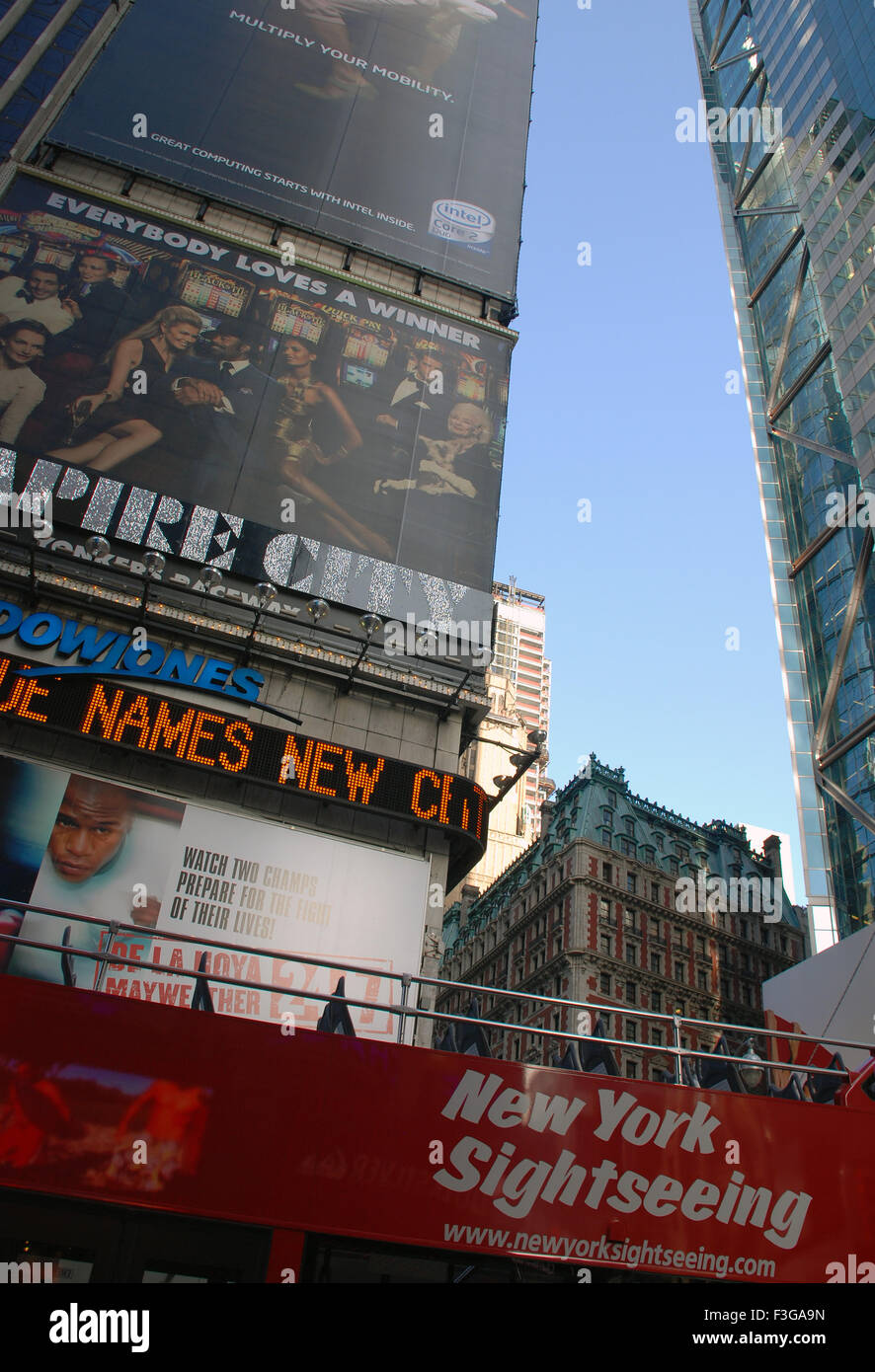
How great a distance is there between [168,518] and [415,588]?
497 cm

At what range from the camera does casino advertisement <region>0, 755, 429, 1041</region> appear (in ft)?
47.4

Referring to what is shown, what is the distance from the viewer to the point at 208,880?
15398mm

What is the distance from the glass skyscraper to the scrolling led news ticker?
2716 cm

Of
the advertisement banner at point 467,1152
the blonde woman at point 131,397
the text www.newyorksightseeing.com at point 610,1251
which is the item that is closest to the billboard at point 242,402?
the blonde woman at point 131,397

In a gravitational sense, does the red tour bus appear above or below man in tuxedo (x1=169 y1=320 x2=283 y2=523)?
below

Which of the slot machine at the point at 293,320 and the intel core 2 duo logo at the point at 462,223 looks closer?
the slot machine at the point at 293,320

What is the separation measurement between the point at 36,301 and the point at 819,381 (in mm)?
42021

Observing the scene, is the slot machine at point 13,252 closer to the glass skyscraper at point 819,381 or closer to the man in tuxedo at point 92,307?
the man in tuxedo at point 92,307

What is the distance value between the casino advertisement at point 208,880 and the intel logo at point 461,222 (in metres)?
18.1

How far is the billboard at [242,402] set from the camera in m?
18.7

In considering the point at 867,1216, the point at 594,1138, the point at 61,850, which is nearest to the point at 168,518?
the point at 61,850

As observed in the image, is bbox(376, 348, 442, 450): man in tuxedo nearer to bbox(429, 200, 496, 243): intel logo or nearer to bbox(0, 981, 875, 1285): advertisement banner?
bbox(429, 200, 496, 243): intel logo

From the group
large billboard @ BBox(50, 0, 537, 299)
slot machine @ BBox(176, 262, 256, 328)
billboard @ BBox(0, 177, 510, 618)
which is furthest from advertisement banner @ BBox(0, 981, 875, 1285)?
large billboard @ BBox(50, 0, 537, 299)

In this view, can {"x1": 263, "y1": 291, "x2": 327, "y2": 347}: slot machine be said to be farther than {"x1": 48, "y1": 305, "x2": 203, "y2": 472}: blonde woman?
Yes
